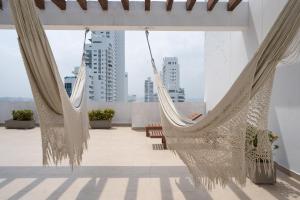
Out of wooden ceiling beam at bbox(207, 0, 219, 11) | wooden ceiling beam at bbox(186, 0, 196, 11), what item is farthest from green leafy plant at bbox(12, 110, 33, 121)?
wooden ceiling beam at bbox(207, 0, 219, 11)

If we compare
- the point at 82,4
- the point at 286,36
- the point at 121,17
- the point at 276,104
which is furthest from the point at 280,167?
the point at 82,4

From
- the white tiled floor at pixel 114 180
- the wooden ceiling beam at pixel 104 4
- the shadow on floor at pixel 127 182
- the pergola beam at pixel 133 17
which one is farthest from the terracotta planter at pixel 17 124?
the wooden ceiling beam at pixel 104 4

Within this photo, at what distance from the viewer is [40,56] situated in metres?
1.69

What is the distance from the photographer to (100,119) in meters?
6.95

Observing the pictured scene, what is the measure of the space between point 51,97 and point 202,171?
3.34ft

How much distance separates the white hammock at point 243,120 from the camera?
164 centimetres

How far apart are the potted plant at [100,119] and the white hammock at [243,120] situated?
4.95 meters

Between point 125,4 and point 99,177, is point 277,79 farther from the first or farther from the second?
point 99,177

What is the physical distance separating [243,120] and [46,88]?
1096 millimetres

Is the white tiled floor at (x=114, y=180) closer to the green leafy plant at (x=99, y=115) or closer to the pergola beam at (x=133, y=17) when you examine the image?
the pergola beam at (x=133, y=17)

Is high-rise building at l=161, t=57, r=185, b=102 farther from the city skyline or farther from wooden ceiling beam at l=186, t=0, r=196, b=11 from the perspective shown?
wooden ceiling beam at l=186, t=0, r=196, b=11

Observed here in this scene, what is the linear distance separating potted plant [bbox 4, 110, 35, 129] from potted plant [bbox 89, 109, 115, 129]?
1.33 metres

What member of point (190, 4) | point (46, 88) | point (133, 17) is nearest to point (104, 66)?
point (133, 17)

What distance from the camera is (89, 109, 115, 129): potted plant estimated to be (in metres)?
6.93
